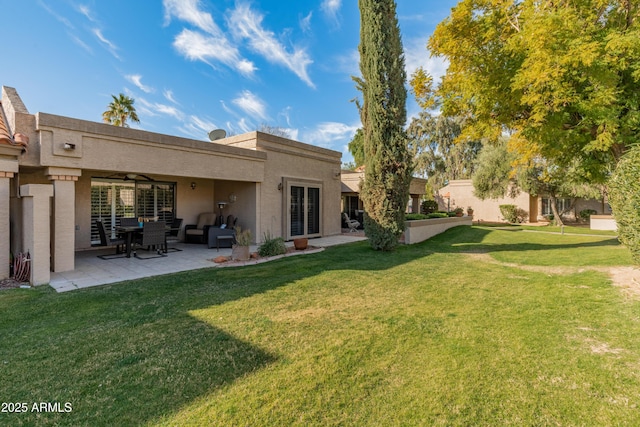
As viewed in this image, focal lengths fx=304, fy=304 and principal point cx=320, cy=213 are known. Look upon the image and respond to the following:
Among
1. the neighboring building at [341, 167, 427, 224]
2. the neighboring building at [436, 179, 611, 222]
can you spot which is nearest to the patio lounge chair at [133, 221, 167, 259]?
the neighboring building at [341, 167, 427, 224]

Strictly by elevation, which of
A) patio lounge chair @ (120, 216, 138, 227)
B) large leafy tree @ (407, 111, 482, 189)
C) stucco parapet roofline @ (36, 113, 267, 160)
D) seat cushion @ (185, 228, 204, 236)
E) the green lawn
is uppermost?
large leafy tree @ (407, 111, 482, 189)

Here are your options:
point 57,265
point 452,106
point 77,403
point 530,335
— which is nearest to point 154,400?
point 77,403

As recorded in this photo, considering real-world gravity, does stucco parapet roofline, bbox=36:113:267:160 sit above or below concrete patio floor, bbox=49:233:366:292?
above

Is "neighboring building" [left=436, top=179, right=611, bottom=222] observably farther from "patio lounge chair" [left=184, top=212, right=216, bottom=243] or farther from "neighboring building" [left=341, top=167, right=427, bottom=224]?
"patio lounge chair" [left=184, top=212, right=216, bottom=243]

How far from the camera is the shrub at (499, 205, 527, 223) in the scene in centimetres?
2595

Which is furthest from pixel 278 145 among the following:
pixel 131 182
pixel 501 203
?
pixel 501 203

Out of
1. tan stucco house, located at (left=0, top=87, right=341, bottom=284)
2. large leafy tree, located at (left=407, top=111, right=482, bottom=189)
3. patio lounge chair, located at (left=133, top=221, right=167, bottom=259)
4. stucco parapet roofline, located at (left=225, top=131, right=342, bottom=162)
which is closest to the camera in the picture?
tan stucco house, located at (left=0, top=87, right=341, bottom=284)

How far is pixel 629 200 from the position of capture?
6.15 m

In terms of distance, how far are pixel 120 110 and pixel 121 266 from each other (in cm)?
2342

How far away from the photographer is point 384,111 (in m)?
9.95

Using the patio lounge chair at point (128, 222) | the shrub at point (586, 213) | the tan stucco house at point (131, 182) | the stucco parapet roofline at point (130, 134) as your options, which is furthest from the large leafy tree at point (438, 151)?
the patio lounge chair at point (128, 222)

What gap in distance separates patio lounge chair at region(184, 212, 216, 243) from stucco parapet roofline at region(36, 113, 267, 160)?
3426 millimetres

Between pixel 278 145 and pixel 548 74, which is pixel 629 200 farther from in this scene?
pixel 278 145

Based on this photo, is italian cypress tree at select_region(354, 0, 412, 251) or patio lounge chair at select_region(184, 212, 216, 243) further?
patio lounge chair at select_region(184, 212, 216, 243)
